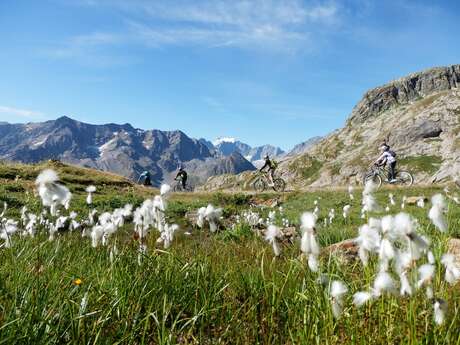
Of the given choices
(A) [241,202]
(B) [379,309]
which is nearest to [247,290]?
(B) [379,309]

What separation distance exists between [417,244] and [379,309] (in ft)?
3.96

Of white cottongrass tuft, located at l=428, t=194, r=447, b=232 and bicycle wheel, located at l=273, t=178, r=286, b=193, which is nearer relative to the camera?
white cottongrass tuft, located at l=428, t=194, r=447, b=232

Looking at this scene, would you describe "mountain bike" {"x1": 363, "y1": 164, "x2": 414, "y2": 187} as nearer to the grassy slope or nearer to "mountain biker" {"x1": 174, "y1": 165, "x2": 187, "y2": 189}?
"mountain biker" {"x1": 174, "y1": 165, "x2": 187, "y2": 189}

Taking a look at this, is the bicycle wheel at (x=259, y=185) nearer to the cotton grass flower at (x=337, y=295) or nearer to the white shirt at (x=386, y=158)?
the white shirt at (x=386, y=158)

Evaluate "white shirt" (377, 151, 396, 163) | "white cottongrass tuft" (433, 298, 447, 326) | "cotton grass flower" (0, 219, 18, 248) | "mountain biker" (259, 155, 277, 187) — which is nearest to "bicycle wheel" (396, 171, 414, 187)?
"white shirt" (377, 151, 396, 163)

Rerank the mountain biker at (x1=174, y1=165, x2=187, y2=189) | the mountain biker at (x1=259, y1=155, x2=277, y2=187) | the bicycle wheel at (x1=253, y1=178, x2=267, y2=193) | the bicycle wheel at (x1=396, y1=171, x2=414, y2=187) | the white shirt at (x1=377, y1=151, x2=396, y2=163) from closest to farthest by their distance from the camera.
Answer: the white shirt at (x1=377, y1=151, x2=396, y2=163) → the bicycle wheel at (x1=396, y1=171, x2=414, y2=187) → the mountain biker at (x1=259, y1=155, x2=277, y2=187) → the bicycle wheel at (x1=253, y1=178, x2=267, y2=193) → the mountain biker at (x1=174, y1=165, x2=187, y2=189)

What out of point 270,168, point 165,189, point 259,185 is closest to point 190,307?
point 165,189

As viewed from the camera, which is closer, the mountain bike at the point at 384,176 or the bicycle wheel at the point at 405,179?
the mountain bike at the point at 384,176

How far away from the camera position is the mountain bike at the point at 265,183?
36.2 meters

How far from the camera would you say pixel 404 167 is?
6358 inches

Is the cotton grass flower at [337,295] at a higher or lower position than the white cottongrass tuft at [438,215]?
lower

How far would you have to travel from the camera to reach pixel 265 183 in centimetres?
3744

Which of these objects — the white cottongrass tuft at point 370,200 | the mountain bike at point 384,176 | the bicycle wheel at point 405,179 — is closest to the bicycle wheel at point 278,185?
the mountain bike at point 384,176

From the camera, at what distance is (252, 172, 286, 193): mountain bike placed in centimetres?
3619
